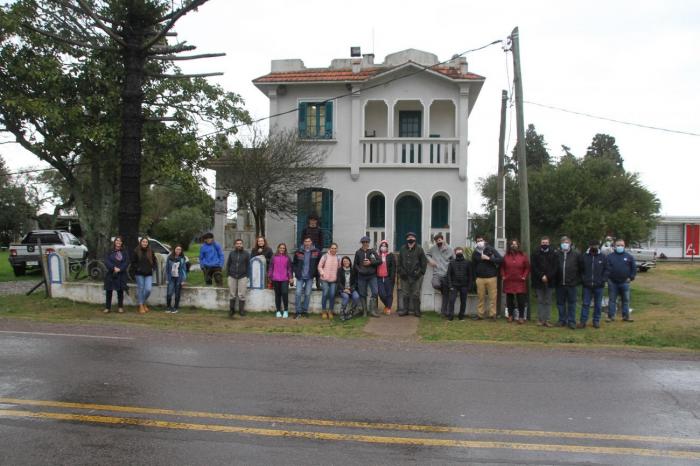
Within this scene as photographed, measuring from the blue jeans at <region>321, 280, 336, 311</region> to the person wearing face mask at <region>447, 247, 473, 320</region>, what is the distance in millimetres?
2552

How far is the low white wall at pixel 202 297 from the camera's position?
1288 cm

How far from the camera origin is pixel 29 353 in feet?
26.9

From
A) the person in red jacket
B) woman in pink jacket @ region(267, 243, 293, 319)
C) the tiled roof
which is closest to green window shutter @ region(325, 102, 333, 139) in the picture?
the tiled roof

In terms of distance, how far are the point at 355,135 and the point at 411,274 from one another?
7891 mm

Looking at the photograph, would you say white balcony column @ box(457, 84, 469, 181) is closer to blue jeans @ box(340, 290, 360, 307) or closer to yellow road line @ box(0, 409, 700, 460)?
blue jeans @ box(340, 290, 360, 307)

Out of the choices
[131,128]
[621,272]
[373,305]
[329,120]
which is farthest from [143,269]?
[621,272]

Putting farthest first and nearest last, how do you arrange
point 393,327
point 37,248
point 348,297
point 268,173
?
point 37,248
point 268,173
point 348,297
point 393,327

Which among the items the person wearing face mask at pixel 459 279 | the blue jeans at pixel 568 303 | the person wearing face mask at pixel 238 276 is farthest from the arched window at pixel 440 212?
the person wearing face mask at pixel 238 276

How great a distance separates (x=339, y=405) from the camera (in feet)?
19.3

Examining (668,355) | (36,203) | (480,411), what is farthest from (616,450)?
(36,203)

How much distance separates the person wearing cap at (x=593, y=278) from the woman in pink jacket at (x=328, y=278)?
204 inches

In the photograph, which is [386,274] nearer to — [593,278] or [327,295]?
[327,295]

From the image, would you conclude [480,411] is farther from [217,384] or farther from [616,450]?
[217,384]

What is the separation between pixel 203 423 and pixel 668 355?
7.45 metres
